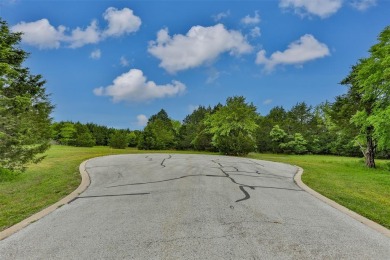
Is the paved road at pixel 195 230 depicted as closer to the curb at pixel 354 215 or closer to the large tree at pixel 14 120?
the curb at pixel 354 215

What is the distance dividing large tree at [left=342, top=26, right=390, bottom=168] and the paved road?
36.0 ft

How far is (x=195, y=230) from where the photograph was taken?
14.2ft

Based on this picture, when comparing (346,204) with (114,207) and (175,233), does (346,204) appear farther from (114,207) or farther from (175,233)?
(114,207)

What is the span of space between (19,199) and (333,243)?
23.6 feet

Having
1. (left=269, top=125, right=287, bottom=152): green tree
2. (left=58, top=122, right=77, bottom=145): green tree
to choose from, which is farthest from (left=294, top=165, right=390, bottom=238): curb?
(left=58, top=122, right=77, bottom=145): green tree

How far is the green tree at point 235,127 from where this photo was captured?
94.4ft

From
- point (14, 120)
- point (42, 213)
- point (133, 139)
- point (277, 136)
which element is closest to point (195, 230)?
point (42, 213)

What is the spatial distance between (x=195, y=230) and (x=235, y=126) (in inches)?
1059

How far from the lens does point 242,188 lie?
7.80m

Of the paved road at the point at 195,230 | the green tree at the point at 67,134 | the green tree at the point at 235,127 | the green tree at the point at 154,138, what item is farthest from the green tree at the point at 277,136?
the paved road at the point at 195,230

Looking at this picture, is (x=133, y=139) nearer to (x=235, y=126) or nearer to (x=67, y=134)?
(x=67, y=134)

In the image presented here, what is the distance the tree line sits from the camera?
11.0 metres

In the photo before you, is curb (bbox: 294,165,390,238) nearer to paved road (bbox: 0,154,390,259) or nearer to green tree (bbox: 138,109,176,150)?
paved road (bbox: 0,154,390,259)

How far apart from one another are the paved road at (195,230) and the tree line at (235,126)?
5.97m
